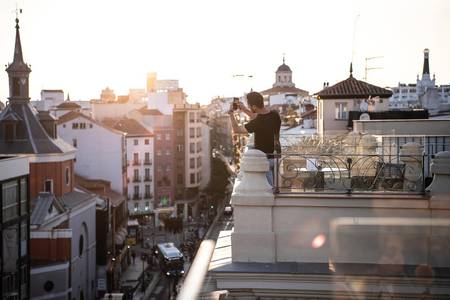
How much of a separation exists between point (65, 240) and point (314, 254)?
73.9ft

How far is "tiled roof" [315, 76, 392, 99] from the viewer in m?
27.7

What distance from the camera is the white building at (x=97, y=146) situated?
45.4 m

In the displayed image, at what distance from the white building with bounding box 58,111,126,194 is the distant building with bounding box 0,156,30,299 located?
79.5ft

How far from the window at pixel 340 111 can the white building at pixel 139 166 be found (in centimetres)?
2499

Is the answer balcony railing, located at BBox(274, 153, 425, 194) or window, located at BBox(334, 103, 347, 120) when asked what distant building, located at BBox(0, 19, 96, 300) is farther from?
balcony railing, located at BBox(274, 153, 425, 194)

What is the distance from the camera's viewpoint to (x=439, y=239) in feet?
17.7

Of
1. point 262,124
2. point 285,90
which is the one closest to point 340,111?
point 262,124

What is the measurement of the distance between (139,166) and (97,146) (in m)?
6.51

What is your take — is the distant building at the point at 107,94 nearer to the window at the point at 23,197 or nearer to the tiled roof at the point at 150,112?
the tiled roof at the point at 150,112

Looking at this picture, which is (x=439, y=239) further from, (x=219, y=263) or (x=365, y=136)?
(x=365, y=136)

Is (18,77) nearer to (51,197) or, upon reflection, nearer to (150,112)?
(51,197)

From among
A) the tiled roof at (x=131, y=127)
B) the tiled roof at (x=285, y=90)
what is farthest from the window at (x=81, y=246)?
the tiled roof at (x=285, y=90)

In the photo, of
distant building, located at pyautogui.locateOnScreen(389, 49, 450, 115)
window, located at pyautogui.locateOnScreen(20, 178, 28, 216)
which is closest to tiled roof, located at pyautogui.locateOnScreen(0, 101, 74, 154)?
window, located at pyautogui.locateOnScreen(20, 178, 28, 216)

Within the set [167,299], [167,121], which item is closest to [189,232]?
[167,121]
